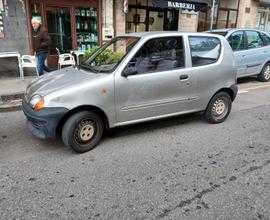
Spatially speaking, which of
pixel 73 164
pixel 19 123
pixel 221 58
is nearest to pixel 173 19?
pixel 221 58

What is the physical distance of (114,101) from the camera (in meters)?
3.85

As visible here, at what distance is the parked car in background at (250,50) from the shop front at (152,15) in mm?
2681

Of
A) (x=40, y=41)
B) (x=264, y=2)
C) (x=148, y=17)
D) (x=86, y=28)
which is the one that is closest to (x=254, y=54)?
(x=148, y=17)

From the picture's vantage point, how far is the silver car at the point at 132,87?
11.8 feet

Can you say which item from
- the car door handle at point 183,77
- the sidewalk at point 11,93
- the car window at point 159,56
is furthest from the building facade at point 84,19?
the car door handle at point 183,77

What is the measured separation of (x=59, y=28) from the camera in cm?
914

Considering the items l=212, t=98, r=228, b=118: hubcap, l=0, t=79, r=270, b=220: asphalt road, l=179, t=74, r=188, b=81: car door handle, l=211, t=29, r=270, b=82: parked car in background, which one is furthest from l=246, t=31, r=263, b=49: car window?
l=179, t=74, r=188, b=81: car door handle

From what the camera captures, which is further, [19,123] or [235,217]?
[19,123]

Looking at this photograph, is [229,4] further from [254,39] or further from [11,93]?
[11,93]

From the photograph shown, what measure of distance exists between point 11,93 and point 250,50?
22.2ft

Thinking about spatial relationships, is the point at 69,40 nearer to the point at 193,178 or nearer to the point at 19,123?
the point at 19,123

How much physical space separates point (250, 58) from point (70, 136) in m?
6.38

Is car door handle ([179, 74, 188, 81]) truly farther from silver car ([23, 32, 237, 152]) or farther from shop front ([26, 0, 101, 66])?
shop front ([26, 0, 101, 66])

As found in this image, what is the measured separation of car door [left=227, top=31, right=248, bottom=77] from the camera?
764cm
